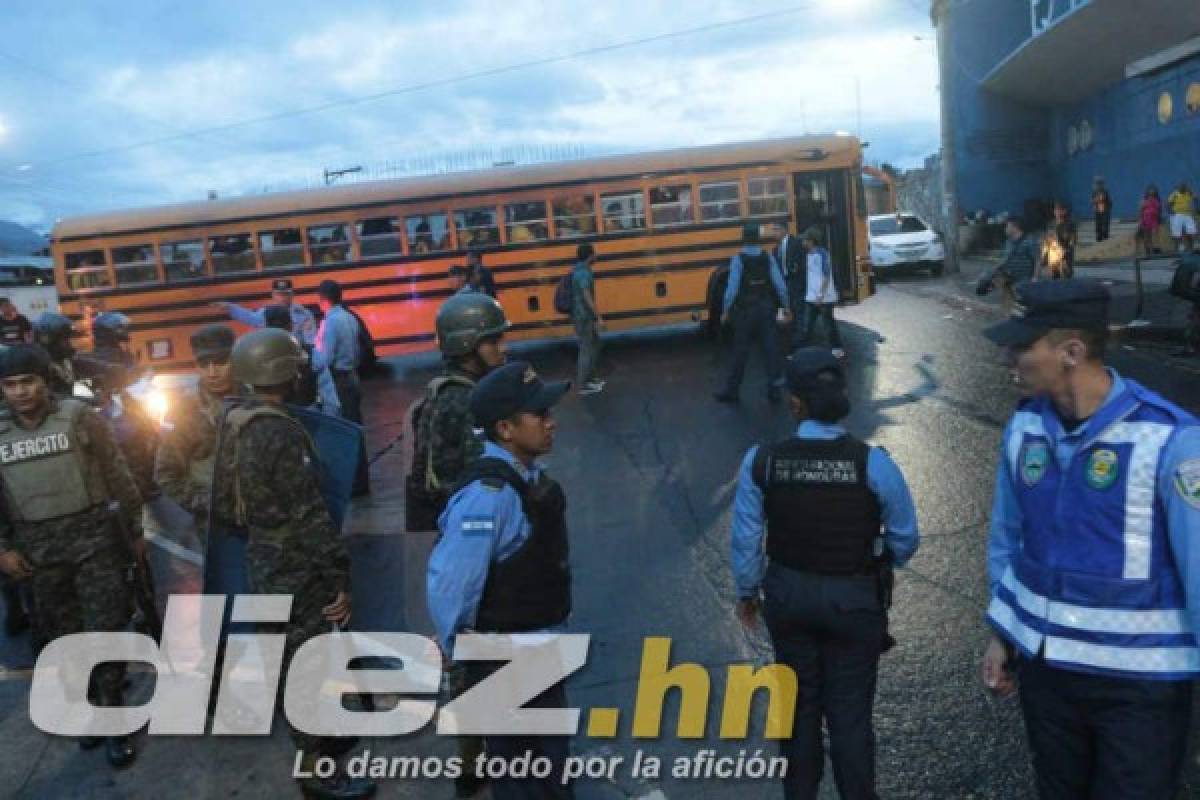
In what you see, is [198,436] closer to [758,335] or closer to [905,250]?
[758,335]

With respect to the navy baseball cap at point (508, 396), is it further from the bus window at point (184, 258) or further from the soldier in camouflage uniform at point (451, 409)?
the bus window at point (184, 258)

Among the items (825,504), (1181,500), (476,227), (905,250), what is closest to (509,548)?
(825,504)

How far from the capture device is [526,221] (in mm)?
13391

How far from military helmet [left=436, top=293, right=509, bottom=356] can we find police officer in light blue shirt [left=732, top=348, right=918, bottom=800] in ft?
4.58

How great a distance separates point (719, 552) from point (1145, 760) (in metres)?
3.41

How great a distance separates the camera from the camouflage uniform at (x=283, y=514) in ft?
10.6

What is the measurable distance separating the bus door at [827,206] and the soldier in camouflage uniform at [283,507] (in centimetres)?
1119

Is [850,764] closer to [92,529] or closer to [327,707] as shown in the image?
[327,707]

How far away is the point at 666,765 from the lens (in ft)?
11.6

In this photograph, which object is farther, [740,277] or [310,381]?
[740,277]

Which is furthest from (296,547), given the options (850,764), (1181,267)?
(1181,267)

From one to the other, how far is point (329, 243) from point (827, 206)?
7.80 metres

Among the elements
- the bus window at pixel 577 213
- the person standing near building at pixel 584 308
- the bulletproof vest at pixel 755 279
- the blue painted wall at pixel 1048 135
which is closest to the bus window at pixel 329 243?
the bus window at pixel 577 213

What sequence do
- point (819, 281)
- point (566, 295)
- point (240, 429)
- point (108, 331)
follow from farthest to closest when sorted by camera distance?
point (819, 281) → point (566, 295) → point (108, 331) → point (240, 429)
